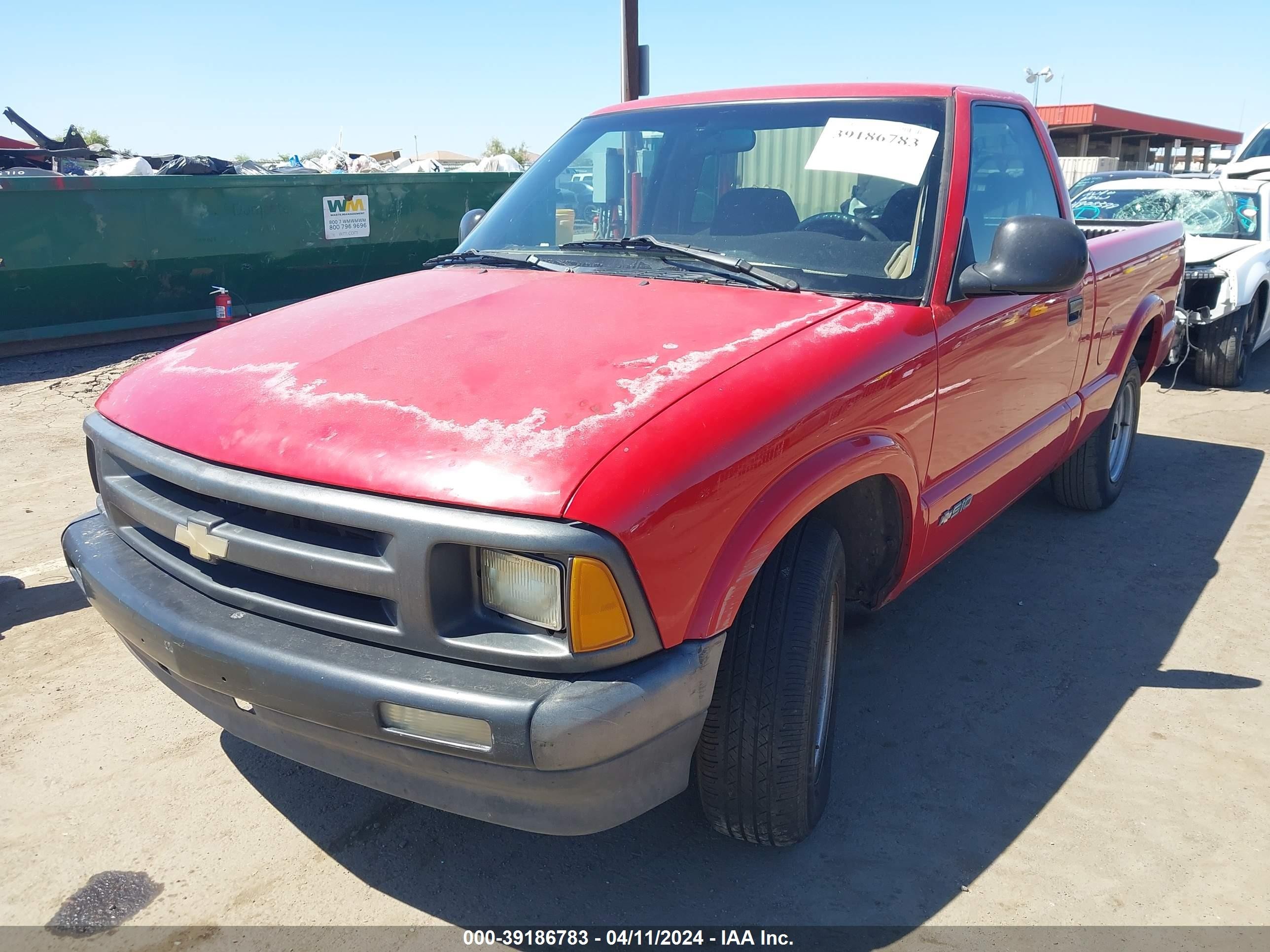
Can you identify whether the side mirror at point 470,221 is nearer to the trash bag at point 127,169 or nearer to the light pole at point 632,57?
the light pole at point 632,57

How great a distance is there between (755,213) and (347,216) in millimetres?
8654

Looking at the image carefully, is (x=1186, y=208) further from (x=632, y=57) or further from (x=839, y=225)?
(x=839, y=225)

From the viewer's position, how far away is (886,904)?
228 cm

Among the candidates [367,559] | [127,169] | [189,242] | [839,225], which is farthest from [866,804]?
[127,169]

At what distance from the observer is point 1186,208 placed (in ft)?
27.5

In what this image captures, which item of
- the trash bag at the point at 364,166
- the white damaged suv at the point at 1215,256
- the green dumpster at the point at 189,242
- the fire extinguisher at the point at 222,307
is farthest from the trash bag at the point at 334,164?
the white damaged suv at the point at 1215,256

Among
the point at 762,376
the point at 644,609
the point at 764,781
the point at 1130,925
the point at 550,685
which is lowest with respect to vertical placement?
the point at 1130,925

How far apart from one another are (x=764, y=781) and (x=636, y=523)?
2.64 feet

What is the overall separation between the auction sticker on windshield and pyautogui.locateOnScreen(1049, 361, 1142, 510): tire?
2182 mm

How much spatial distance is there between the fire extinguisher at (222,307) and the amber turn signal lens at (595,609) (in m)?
8.04

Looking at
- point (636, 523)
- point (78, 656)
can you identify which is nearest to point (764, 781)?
point (636, 523)

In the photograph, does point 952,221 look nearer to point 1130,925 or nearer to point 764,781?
point 764,781

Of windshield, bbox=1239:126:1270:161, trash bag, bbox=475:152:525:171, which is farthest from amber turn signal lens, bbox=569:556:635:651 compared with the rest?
windshield, bbox=1239:126:1270:161

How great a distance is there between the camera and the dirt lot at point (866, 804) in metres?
2.28
